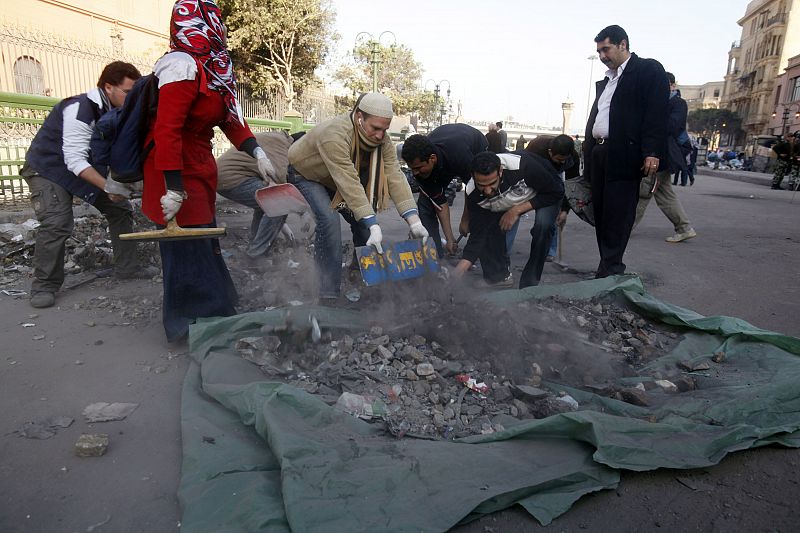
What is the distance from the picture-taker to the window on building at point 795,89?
42.2 metres

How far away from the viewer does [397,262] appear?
3672 mm

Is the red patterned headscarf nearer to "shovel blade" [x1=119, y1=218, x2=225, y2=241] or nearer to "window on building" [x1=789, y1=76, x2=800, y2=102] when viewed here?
"shovel blade" [x1=119, y1=218, x2=225, y2=241]

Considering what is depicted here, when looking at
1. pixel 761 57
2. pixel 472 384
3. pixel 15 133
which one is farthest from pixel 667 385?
pixel 761 57

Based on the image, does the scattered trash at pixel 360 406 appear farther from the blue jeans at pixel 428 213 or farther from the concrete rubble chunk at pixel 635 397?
the blue jeans at pixel 428 213

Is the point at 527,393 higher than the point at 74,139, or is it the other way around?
the point at 74,139

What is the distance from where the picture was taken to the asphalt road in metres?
1.88

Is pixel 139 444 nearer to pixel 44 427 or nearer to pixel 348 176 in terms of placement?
pixel 44 427

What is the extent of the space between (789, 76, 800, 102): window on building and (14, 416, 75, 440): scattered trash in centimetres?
5431

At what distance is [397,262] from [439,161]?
3.85 feet

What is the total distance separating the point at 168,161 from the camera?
2.87 metres

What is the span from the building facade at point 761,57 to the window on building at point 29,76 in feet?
173

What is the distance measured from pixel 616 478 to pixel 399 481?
857 millimetres

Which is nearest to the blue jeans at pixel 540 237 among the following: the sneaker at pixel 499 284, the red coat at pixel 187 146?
the sneaker at pixel 499 284

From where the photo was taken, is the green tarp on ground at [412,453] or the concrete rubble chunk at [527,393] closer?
the green tarp on ground at [412,453]
